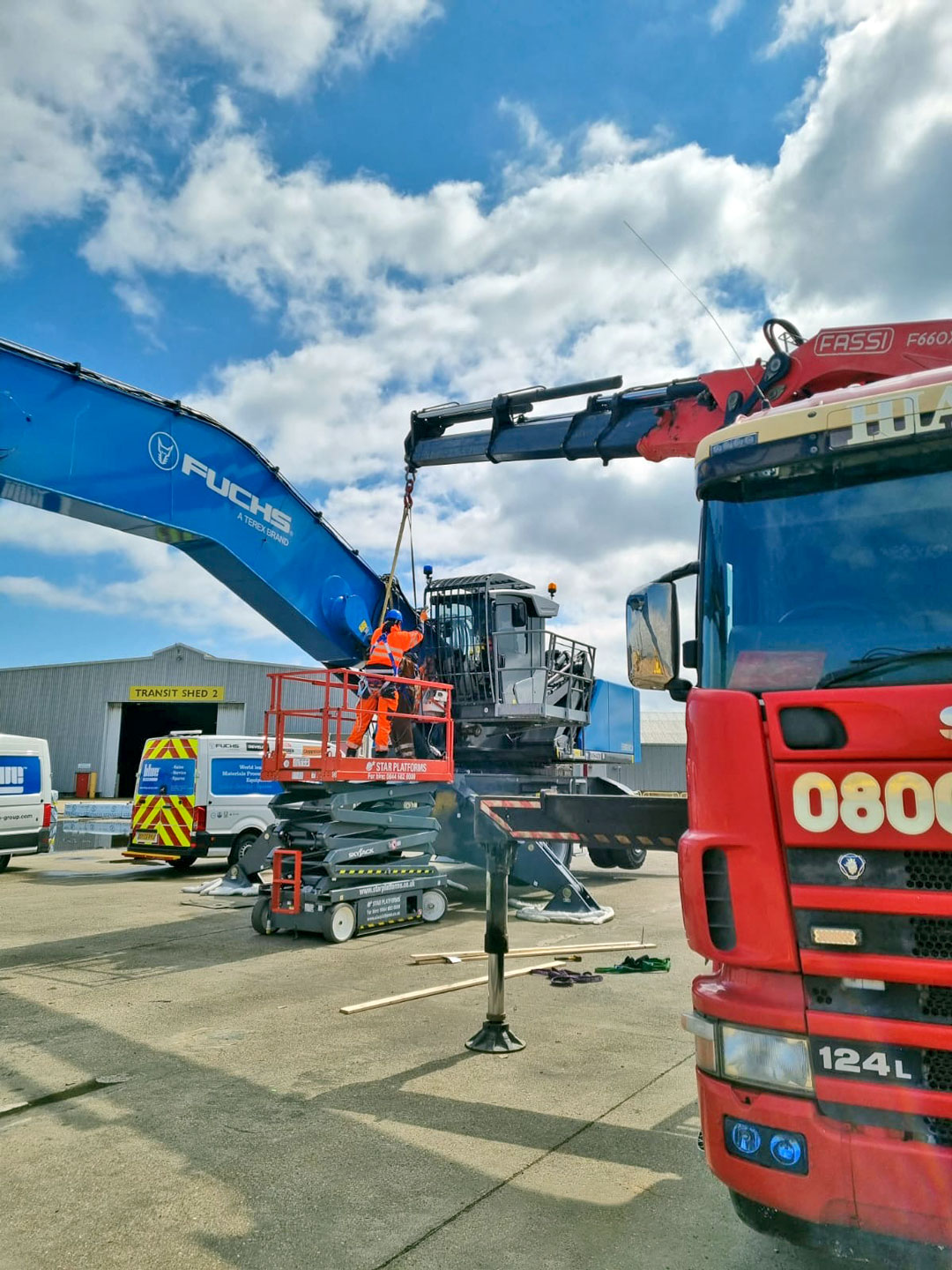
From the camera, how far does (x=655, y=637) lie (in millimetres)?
3859

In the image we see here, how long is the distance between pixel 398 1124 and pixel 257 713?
117 feet

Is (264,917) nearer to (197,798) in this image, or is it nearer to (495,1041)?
(495,1041)

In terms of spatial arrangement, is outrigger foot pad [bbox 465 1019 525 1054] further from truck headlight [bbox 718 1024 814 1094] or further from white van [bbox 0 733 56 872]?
white van [bbox 0 733 56 872]

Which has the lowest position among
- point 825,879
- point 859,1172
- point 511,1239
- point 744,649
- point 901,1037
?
point 511,1239

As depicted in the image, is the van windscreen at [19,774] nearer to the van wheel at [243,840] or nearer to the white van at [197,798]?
the white van at [197,798]

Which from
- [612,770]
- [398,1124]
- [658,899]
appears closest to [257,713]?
[612,770]

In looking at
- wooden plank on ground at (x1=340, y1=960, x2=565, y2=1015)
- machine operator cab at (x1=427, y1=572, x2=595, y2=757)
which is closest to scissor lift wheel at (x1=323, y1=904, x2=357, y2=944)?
wooden plank on ground at (x1=340, y1=960, x2=565, y2=1015)

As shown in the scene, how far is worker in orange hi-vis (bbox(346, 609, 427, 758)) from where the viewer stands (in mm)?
10016

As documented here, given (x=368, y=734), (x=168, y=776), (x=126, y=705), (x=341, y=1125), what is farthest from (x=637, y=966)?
(x=126, y=705)

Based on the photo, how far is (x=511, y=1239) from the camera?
325cm

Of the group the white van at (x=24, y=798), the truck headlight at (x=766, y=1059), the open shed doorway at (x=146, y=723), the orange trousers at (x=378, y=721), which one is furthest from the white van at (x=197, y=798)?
the open shed doorway at (x=146, y=723)

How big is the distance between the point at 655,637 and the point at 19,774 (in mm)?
13919

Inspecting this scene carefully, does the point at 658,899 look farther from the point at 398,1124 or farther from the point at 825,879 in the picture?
the point at 825,879

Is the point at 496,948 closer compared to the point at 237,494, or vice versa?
the point at 496,948
